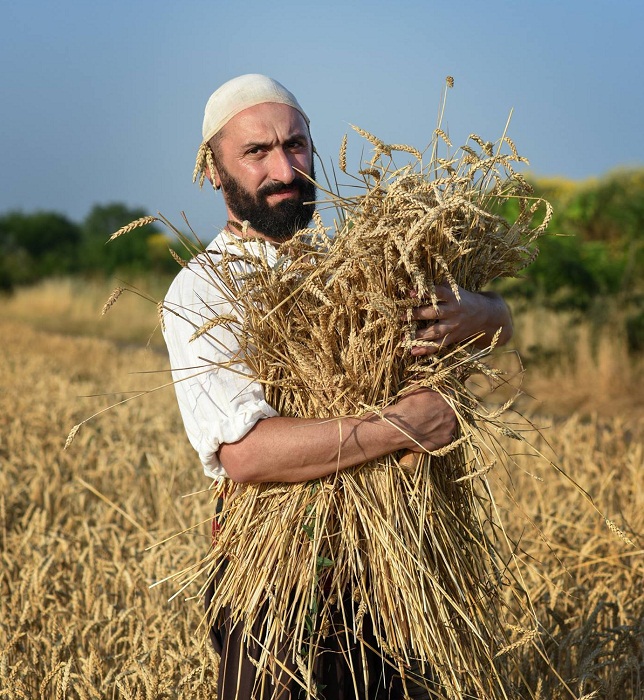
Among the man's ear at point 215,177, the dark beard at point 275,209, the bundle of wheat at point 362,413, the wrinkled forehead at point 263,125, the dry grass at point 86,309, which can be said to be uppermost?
the wrinkled forehead at point 263,125

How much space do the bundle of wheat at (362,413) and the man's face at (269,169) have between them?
1.13 ft

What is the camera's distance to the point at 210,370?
2.07 m

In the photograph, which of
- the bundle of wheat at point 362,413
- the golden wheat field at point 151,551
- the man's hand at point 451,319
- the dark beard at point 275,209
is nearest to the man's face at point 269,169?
the dark beard at point 275,209

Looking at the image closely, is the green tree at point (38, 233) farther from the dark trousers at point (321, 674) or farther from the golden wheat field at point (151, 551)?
the dark trousers at point (321, 674)

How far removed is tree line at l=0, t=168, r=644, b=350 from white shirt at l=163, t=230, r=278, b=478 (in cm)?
79

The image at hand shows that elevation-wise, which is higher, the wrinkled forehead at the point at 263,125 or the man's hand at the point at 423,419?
the wrinkled forehead at the point at 263,125

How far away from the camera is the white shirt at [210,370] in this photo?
80.7 inches

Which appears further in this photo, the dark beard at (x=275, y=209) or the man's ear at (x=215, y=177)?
the man's ear at (x=215, y=177)

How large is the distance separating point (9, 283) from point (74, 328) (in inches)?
361

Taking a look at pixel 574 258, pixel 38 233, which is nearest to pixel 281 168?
pixel 574 258

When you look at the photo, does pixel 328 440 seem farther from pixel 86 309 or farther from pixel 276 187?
pixel 86 309

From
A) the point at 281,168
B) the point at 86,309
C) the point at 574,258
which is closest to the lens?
the point at 281,168

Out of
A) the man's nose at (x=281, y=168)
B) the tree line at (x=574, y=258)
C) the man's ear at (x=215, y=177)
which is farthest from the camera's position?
the tree line at (x=574, y=258)

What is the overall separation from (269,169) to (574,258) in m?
9.04
